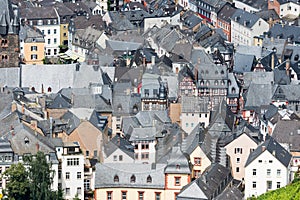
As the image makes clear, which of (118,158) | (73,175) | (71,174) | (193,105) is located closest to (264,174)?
(118,158)

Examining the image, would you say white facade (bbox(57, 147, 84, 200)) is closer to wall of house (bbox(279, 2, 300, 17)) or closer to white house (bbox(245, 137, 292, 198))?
white house (bbox(245, 137, 292, 198))

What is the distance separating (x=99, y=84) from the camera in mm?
121938

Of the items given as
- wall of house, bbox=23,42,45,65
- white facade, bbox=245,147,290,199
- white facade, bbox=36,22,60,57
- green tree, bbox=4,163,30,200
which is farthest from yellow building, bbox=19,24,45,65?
white facade, bbox=245,147,290,199

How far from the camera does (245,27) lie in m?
149

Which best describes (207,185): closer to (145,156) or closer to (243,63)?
(145,156)

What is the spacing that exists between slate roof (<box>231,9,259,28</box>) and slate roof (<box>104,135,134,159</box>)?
47556 millimetres

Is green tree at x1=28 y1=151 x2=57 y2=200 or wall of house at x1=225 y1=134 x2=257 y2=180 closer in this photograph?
green tree at x1=28 y1=151 x2=57 y2=200

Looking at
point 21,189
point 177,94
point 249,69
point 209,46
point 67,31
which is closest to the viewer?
point 21,189

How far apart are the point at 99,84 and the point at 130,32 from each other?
82.5 feet

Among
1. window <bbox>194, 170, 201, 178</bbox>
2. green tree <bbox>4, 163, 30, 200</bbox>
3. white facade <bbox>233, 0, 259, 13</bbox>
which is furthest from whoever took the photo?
white facade <bbox>233, 0, 259, 13</bbox>

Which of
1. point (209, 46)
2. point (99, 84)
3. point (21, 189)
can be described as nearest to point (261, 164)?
point (21, 189)

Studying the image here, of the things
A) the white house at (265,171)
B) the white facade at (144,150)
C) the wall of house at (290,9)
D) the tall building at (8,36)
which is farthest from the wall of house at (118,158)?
the wall of house at (290,9)

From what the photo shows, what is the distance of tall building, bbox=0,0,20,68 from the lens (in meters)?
123

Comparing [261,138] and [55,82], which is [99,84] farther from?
[261,138]
